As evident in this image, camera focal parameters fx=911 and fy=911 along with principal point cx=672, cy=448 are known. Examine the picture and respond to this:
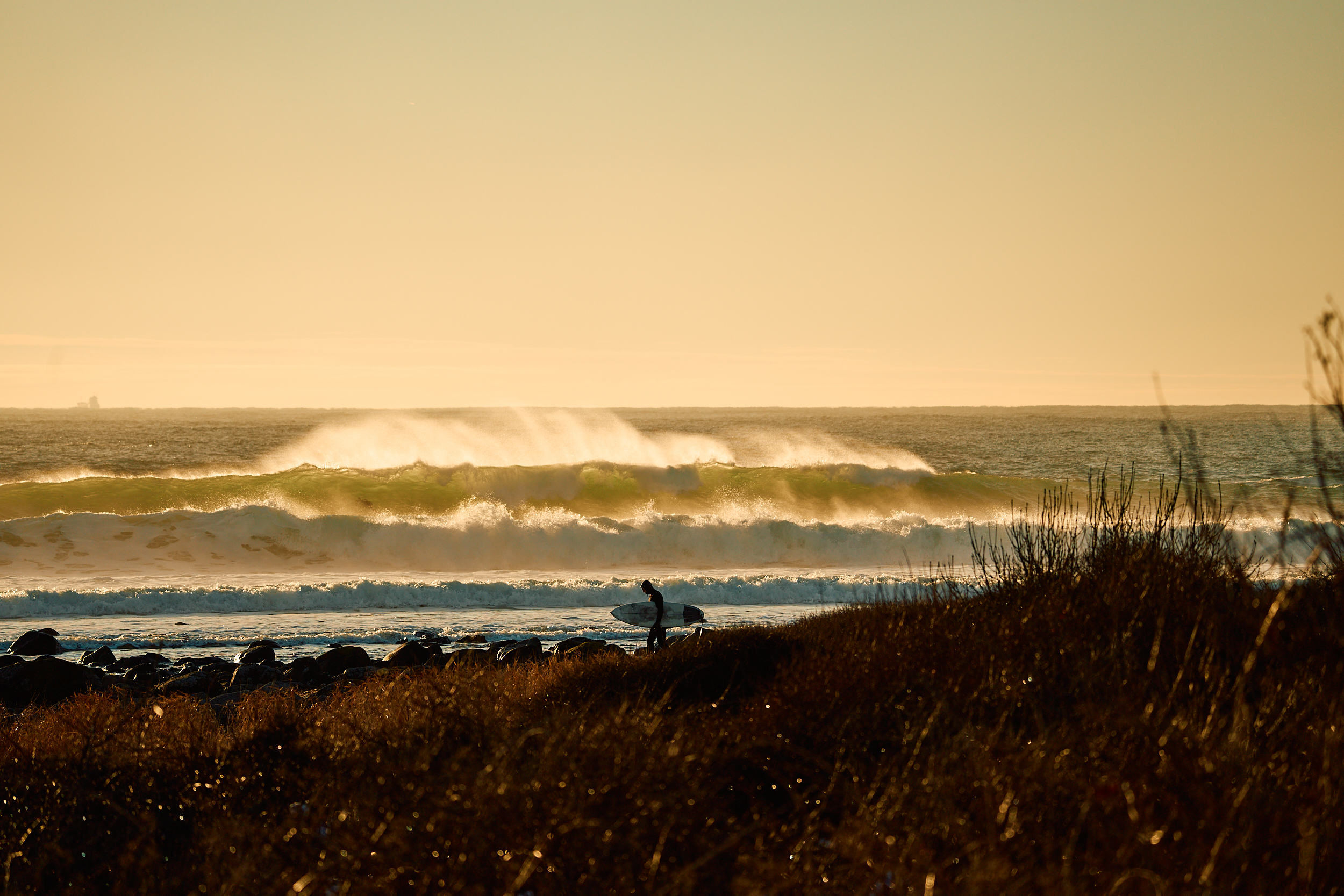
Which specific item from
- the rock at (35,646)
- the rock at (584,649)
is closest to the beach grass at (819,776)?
the rock at (584,649)

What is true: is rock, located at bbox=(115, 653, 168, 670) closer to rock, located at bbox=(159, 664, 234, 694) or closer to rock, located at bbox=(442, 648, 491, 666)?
rock, located at bbox=(159, 664, 234, 694)

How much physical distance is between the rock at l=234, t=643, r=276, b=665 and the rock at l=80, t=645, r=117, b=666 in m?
1.59

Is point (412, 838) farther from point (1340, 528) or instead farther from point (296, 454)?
point (296, 454)

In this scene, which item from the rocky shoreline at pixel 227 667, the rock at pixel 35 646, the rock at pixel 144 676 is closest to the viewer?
the rocky shoreline at pixel 227 667

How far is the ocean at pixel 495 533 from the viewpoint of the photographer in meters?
16.8

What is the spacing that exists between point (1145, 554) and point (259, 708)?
273 inches

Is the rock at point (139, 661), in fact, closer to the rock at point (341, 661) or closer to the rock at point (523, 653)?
the rock at point (341, 661)

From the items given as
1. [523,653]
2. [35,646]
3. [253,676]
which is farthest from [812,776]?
[35,646]

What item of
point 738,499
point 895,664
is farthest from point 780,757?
point 738,499

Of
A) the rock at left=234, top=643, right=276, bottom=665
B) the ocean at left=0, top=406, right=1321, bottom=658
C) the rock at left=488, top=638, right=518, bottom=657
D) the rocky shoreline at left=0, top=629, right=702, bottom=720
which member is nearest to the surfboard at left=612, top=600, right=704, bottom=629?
the ocean at left=0, top=406, right=1321, bottom=658

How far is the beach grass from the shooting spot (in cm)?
327

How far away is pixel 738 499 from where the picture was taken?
3456 centimetres

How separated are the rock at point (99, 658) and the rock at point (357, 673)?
369 centimetres

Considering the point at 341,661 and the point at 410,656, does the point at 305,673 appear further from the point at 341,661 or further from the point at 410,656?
the point at 410,656
